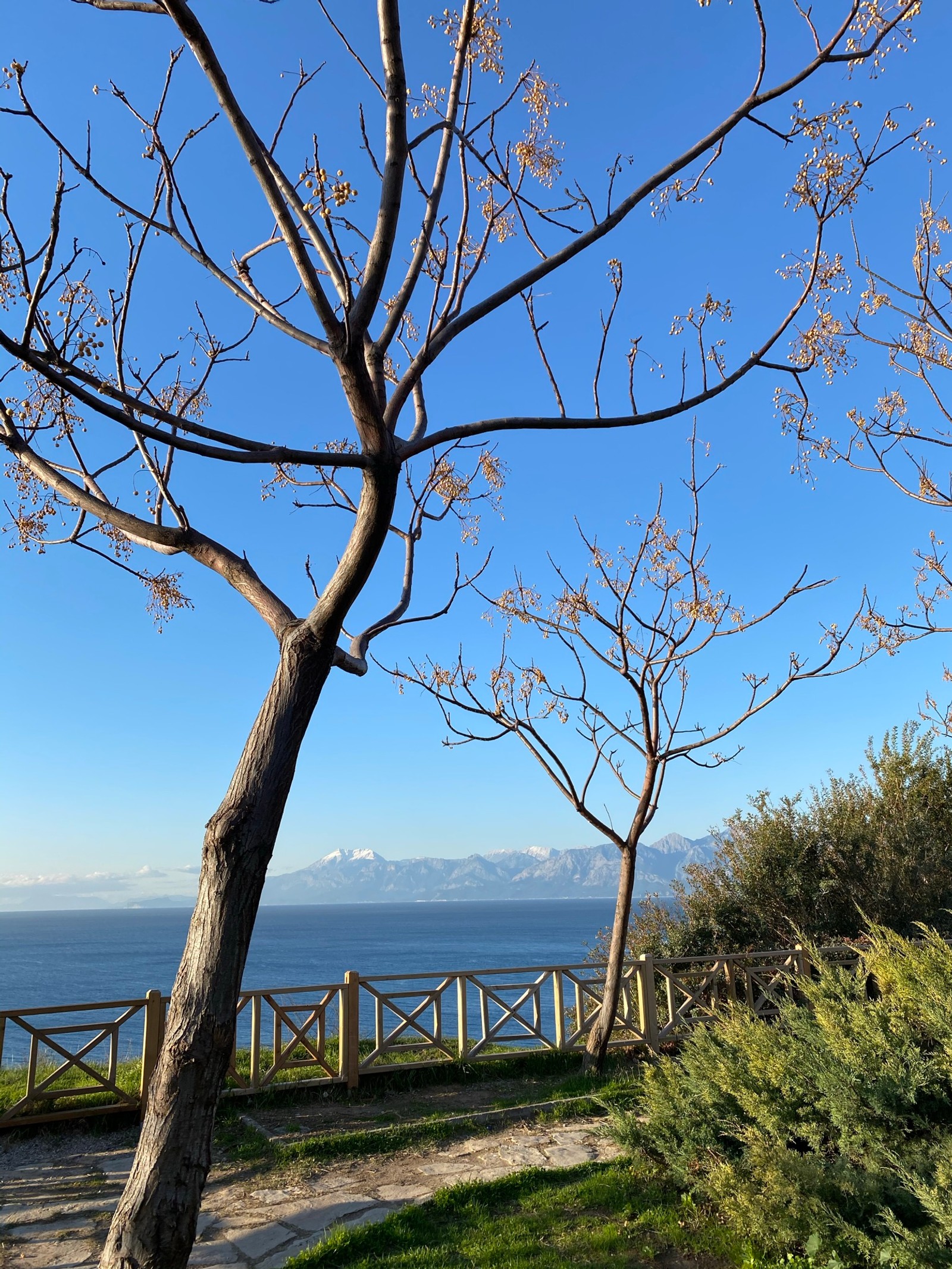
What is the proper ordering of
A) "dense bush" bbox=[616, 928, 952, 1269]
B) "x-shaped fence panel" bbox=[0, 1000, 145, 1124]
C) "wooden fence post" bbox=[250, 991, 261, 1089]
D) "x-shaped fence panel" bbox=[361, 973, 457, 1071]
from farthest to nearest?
"x-shaped fence panel" bbox=[361, 973, 457, 1071] < "wooden fence post" bbox=[250, 991, 261, 1089] < "x-shaped fence panel" bbox=[0, 1000, 145, 1124] < "dense bush" bbox=[616, 928, 952, 1269]

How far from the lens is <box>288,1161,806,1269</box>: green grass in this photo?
448 centimetres

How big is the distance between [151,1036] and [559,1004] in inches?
176

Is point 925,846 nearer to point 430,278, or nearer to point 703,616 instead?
point 703,616

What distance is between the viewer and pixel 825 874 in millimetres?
13789

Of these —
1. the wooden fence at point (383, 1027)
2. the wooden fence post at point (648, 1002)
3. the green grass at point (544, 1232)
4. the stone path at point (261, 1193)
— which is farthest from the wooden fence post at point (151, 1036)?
the wooden fence post at point (648, 1002)

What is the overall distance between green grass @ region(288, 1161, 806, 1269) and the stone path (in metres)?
0.27

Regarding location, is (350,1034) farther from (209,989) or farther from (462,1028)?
(209,989)

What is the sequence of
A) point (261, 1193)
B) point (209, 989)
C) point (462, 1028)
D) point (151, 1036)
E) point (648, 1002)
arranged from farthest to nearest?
point (648, 1002) < point (462, 1028) < point (151, 1036) < point (261, 1193) < point (209, 989)

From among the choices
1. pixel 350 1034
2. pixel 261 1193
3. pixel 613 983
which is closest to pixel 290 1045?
pixel 350 1034

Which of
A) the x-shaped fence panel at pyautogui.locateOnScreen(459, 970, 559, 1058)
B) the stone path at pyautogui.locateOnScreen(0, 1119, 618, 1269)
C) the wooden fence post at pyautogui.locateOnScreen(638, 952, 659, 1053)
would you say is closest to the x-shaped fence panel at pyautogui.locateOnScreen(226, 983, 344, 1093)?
the stone path at pyautogui.locateOnScreen(0, 1119, 618, 1269)

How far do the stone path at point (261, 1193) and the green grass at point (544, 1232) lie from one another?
0.27m

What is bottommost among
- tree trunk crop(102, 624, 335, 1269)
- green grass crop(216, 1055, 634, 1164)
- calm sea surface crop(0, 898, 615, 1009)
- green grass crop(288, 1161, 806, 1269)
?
calm sea surface crop(0, 898, 615, 1009)

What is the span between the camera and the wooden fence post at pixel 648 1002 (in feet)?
32.5

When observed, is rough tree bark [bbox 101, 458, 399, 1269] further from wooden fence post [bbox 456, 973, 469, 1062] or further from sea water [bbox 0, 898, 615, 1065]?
wooden fence post [bbox 456, 973, 469, 1062]
